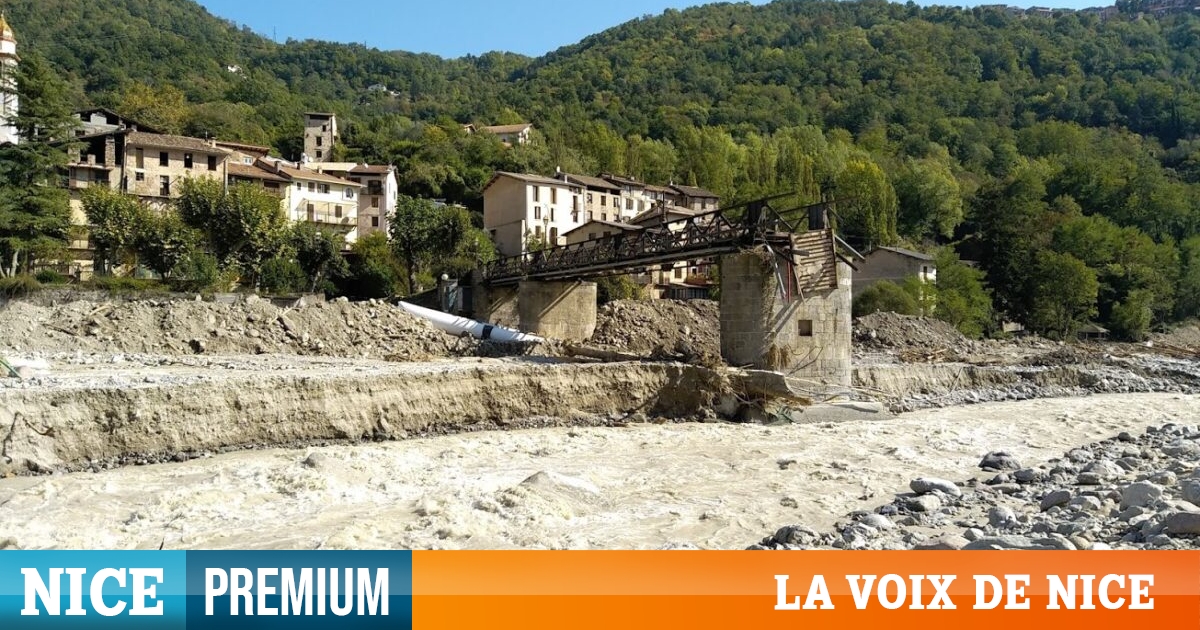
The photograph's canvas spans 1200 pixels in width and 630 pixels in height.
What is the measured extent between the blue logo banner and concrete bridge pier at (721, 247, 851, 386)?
15629 mm

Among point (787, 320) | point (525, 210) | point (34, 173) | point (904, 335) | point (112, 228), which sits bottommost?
point (904, 335)

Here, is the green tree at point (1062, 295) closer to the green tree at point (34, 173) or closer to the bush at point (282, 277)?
the bush at point (282, 277)

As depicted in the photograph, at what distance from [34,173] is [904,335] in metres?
43.3

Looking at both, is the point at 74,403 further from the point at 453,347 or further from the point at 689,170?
the point at 689,170

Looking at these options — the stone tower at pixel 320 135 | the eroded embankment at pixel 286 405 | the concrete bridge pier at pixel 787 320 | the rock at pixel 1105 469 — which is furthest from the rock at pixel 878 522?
the stone tower at pixel 320 135

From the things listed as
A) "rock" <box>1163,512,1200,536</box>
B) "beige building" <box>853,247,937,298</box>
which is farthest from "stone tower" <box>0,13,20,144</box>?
"beige building" <box>853,247,937,298</box>

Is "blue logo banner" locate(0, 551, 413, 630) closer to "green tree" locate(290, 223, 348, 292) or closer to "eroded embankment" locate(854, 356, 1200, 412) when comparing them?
"eroded embankment" locate(854, 356, 1200, 412)

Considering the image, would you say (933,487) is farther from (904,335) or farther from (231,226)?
(231,226)

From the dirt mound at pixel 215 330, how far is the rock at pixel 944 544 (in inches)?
873

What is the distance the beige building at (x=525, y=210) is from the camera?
5794 centimetres

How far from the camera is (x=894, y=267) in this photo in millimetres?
58594

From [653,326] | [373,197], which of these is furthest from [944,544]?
[373,197]

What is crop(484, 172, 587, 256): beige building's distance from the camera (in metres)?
57.9

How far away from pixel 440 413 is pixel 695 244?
10.0m
